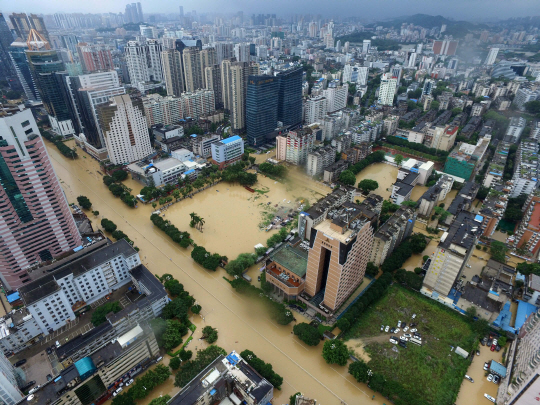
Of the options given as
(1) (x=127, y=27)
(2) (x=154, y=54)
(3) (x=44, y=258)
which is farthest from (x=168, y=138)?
(1) (x=127, y=27)

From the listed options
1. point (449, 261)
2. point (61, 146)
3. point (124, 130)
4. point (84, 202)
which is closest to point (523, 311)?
point (449, 261)

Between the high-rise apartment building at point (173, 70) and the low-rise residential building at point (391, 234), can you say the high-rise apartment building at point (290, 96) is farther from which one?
the low-rise residential building at point (391, 234)

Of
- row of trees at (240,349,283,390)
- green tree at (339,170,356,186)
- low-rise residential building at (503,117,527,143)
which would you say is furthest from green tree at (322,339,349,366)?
low-rise residential building at (503,117,527,143)

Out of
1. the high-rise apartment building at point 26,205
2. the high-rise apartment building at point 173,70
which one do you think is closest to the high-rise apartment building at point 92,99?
the high-rise apartment building at point 173,70

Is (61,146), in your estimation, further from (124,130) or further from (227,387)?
(227,387)

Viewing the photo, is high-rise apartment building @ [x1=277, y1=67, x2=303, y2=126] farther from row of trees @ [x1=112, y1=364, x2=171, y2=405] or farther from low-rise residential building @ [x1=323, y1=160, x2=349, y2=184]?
row of trees @ [x1=112, y1=364, x2=171, y2=405]

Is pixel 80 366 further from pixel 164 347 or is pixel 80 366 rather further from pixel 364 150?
pixel 364 150

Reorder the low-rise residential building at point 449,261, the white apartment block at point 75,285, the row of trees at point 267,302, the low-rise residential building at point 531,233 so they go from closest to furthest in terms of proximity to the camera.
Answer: the white apartment block at point 75,285
the row of trees at point 267,302
the low-rise residential building at point 449,261
the low-rise residential building at point 531,233
